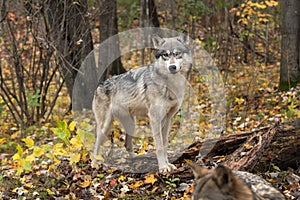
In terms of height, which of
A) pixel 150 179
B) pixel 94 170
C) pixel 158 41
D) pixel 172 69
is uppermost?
pixel 158 41

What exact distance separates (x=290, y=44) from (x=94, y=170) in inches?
224

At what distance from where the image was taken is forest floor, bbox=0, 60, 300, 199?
5508mm

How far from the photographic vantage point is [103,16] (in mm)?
11406

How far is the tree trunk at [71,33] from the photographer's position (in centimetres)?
902

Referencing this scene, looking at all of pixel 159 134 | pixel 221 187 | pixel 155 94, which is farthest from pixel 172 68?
pixel 221 187

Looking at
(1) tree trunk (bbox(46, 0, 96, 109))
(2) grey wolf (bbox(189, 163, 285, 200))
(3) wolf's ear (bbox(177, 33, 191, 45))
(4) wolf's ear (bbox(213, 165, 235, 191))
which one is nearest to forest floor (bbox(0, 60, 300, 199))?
(1) tree trunk (bbox(46, 0, 96, 109))

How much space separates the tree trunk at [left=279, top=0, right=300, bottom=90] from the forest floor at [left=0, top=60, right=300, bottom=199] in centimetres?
35

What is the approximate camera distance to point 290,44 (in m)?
9.82

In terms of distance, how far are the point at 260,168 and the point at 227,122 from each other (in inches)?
131

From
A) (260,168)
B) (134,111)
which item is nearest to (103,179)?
(134,111)

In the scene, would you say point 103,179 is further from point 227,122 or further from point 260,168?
point 227,122

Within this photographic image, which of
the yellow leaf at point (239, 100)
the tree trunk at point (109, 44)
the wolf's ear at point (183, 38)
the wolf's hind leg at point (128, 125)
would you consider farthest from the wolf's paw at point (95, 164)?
the tree trunk at point (109, 44)

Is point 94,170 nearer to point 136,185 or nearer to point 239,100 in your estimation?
point 136,185

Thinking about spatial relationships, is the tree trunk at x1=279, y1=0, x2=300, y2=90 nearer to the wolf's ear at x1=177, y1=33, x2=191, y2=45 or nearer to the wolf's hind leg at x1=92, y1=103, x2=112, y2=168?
the wolf's ear at x1=177, y1=33, x2=191, y2=45
